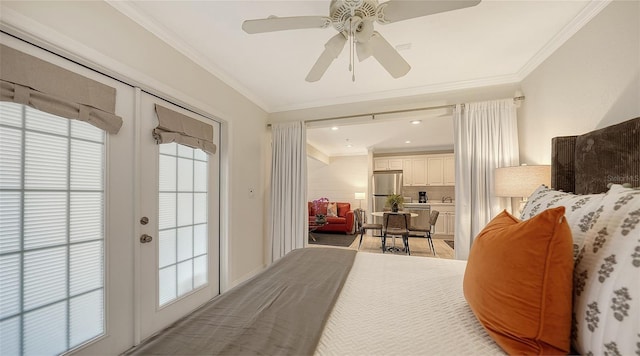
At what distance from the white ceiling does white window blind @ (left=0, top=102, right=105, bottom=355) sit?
0.98 meters

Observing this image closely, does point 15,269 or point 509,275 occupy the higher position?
point 509,275

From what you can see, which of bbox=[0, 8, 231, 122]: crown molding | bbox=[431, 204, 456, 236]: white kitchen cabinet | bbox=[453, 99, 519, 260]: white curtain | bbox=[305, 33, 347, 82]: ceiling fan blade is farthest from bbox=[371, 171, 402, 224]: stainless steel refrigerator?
bbox=[0, 8, 231, 122]: crown molding

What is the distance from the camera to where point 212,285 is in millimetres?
2332

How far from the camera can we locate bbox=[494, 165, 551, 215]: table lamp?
5.83ft

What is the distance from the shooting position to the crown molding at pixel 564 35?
1.48 metres

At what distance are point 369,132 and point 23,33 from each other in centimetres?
439

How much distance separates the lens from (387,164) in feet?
21.1

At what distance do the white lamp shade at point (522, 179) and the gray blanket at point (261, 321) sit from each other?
172 cm

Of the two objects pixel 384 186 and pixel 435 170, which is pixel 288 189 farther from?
pixel 435 170

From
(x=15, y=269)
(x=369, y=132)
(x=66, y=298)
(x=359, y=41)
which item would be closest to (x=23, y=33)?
(x=15, y=269)

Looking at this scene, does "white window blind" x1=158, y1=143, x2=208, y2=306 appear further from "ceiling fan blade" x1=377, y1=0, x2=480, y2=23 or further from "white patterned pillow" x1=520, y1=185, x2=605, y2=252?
"white patterned pillow" x1=520, y1=185, x2=605, y2=252

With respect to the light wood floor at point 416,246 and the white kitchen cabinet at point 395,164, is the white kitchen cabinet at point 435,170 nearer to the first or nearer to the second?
the white kitchen cabinet at point 395,164

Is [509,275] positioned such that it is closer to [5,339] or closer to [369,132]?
[5,339]

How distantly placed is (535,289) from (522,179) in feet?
5.42
